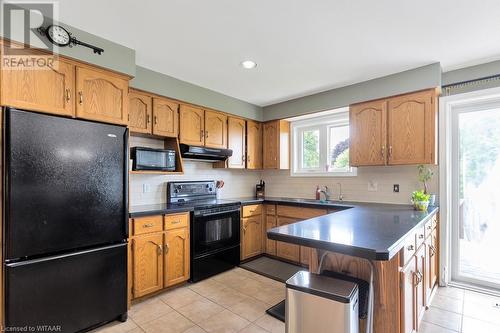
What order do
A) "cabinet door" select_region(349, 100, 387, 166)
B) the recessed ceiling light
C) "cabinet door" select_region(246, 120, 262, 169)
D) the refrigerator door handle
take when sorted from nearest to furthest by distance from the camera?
the refrigerator door handle, the recessed ceiling light, "cabinet door" select_region(349, 100, 387, 166), "cabinet door" select_region(246, 120, 262, 169)

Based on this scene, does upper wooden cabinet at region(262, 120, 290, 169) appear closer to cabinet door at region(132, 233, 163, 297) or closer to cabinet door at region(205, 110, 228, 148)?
cabinet door at region(205, 110, 228, 148)

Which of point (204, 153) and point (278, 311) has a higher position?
point (204, 153)

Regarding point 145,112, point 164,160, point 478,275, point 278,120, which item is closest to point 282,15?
point 145,112

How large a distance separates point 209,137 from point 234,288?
1.95m

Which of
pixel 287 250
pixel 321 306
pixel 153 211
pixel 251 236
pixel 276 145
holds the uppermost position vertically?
pixel 276 145

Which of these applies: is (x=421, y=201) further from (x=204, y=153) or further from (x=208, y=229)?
(x=204, y=153)

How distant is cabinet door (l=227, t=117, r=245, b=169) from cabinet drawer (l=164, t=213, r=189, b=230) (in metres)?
1.19

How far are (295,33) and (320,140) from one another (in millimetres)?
2252

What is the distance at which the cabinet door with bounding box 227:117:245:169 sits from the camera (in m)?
3.89

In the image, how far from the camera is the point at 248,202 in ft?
12.2

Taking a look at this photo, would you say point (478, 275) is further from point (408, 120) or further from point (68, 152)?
point (68, 152)

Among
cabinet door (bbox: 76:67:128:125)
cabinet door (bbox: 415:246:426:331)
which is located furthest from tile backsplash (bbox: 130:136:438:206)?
cabinet door (bbox: 415:246:426:331)

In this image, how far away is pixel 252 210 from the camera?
12.5 feet

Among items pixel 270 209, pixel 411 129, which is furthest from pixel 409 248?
pixel 270 209
